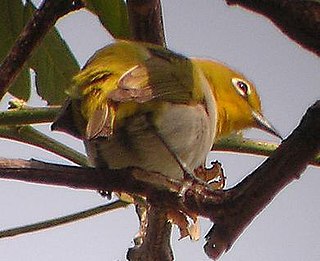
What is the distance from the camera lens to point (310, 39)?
1.13ft

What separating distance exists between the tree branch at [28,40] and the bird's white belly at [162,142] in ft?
0.82

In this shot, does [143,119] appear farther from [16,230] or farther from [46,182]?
[46,182]

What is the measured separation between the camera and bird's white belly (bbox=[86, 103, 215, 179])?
0.87 metres

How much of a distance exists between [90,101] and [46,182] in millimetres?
337

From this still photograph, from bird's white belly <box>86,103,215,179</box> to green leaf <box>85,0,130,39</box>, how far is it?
4.7 inches

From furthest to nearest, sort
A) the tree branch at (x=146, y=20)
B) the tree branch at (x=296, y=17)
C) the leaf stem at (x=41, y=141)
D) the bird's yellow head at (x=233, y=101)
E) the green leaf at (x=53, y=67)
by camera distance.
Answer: the bird's yellow head at (x=233, y=101), the green leaf at (x=53, y=67), the leaf stem at (x=41, y=141), the tree branch at (x=146, y=20), the tree branch at (x=296, y=17)

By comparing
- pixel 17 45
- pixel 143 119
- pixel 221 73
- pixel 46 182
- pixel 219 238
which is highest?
pixel 221 73

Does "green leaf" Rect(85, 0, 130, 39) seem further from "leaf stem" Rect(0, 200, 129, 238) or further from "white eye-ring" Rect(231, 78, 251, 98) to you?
"white eye-ring" Rect(231, 78, 251, 98)

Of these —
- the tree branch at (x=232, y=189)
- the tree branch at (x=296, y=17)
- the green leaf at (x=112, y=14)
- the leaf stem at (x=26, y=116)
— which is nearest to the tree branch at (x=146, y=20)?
the green leaf at (x=112, y=14)

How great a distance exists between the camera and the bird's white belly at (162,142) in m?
0.87

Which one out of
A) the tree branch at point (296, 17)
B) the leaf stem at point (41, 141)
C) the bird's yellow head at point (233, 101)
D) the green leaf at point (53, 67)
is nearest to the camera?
the tree branch at point (296, 17)

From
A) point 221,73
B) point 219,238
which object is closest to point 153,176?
point 219,238

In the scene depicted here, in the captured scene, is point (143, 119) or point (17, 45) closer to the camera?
point (17, 45)

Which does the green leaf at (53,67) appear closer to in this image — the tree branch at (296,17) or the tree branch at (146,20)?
the tree branch at (146,20)
